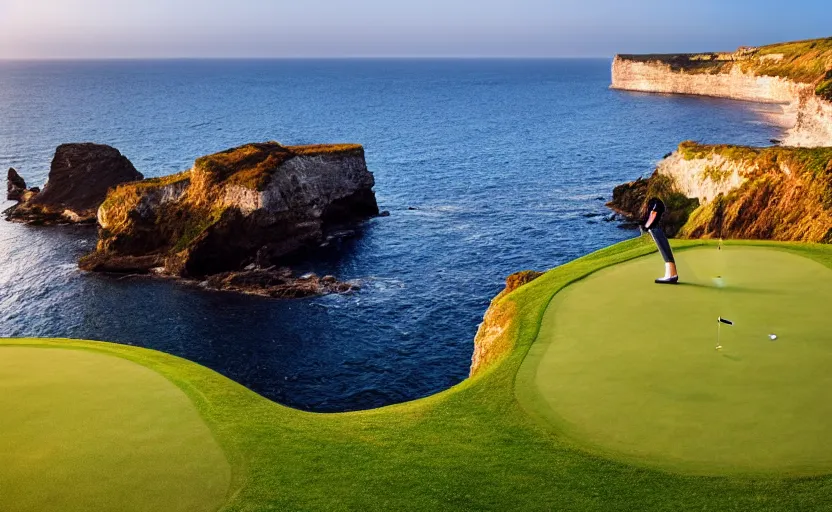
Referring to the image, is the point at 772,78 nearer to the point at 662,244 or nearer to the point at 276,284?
the point at 276,284

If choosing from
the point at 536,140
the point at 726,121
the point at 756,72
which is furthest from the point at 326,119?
the point at 756,72

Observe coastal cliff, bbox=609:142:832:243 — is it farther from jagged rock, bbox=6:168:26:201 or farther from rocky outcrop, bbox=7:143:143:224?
jagged rock, bbox=6:168:26:201

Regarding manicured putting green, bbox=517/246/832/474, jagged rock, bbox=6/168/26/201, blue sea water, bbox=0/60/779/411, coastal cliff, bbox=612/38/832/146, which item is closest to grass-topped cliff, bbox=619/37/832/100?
coastal cliff, bbox=612/38/832/146

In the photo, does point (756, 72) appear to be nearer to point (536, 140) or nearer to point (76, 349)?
point (536, 140)

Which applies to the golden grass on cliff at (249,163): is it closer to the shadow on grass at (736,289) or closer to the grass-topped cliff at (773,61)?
the shadow on grass at (736,289)

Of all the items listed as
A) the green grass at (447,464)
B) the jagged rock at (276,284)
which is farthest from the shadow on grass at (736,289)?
the jagged rock at (276,284)

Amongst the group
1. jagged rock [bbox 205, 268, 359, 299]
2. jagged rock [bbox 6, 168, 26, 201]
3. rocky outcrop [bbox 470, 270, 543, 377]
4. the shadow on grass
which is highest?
the shadow on grass

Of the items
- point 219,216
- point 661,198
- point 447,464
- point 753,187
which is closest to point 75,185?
point 219,216
